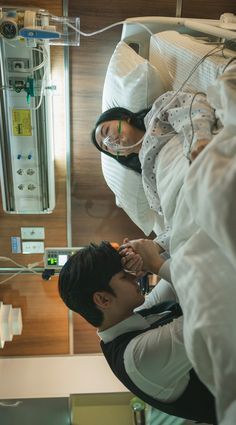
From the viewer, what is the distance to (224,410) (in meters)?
0.65

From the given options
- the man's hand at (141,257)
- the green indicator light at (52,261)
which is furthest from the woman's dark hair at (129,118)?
the green indicator light at (52,261)

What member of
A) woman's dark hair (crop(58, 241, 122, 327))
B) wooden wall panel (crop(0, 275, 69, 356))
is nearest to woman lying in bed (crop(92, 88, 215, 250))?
woman's dark hair (crop(58, 241, 122, 327))

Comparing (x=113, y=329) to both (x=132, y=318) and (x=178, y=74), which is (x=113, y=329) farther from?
(x=178, y=74)

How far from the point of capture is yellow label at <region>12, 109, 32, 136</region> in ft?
6.22

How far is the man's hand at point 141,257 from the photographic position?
4.15 feet

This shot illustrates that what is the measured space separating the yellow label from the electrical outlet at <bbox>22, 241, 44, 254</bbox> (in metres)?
0.68

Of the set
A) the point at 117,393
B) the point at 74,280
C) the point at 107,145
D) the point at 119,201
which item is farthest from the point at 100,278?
the point at 117,393

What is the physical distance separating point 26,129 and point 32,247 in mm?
731

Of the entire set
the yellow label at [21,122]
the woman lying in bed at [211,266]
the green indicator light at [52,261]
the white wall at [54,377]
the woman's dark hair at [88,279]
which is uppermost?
the woman lying in bed at [211,266]

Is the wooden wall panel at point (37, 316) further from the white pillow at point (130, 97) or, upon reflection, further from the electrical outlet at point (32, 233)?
the white pillow at point (130, 97)

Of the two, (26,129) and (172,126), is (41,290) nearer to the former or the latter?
(26,129)

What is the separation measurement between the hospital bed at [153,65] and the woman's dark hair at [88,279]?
0.68 meters

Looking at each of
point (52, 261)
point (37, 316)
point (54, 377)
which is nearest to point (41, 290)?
point (37, 316)

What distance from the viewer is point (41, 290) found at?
2371 mm
